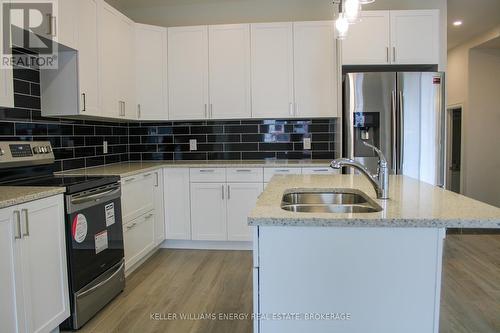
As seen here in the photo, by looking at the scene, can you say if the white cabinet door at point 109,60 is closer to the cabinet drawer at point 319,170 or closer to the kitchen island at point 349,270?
the cabinet drawer at point 319,170

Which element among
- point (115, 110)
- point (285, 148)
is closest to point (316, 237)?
point (115, 110)

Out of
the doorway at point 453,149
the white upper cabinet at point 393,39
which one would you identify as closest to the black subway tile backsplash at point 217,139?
the white upper cabinet at point 393,39

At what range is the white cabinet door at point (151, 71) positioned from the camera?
4.00m

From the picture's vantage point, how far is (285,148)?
4.38 meters

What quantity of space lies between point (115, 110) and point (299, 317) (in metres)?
2.73

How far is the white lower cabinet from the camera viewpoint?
184cm

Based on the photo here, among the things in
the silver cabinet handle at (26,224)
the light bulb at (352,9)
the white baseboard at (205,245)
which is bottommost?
the white baseboard at (205,245)

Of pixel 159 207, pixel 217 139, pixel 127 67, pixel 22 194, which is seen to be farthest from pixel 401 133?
pixel 22 194

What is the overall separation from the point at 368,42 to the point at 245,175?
71.8 inches

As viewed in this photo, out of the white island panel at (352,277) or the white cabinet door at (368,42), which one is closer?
the white island panel at (352,277)

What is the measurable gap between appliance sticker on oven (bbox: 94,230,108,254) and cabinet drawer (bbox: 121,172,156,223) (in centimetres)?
42

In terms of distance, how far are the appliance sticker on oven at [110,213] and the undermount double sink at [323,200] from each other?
1.34 meters

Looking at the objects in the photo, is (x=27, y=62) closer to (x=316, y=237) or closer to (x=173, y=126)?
(x=173, y=126)

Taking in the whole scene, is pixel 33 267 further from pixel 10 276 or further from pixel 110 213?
pixel 110 213
